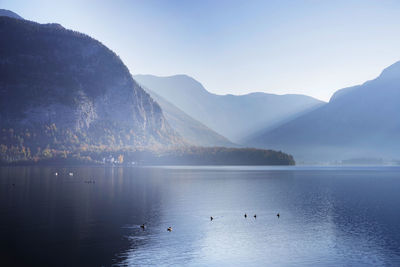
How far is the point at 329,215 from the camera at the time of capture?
72.1 meters

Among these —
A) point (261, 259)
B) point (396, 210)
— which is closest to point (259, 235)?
point (261, 259)

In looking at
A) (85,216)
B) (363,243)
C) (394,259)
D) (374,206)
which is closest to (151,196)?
(85,216)

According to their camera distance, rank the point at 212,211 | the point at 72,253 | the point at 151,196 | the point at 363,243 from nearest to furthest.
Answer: the point at 72,253 < the point at 363,243 < the point at 212,211 < the point at 151,196

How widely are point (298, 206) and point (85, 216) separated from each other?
4525 centimetres

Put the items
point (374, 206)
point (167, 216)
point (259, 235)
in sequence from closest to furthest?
1. point (259, 235)
2. point (167, 216)
3. point (374, 206)

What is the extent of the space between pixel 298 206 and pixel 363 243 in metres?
35.2

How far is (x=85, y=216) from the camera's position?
65.9m

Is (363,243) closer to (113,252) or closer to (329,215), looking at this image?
(329,215)

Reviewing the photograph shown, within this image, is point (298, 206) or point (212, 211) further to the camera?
point (298, 206)

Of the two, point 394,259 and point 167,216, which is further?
point 167,216

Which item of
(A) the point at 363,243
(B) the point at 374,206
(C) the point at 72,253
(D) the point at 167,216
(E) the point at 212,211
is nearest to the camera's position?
(C) the point at 72,253

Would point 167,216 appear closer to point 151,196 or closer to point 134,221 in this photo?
point 134,221

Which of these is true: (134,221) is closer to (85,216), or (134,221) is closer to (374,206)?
(85,216)

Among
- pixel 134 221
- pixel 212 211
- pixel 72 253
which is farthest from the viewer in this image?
pixel 212 211
